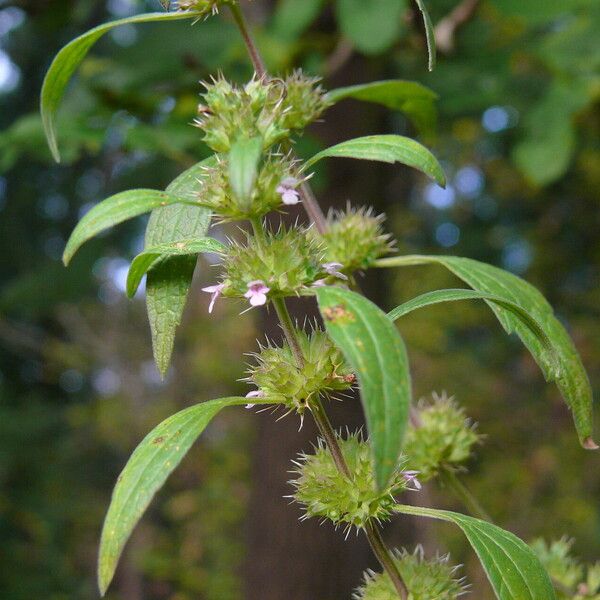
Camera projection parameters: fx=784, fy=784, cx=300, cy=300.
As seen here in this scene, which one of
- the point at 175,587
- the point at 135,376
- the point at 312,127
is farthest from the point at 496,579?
the point at 135,376

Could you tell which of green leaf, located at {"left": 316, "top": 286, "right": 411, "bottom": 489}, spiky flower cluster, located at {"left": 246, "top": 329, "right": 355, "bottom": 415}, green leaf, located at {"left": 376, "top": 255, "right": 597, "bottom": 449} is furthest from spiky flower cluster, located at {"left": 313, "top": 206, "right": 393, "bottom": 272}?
green leaf, located at {"left": 316, "top": 286, "right": 411, "bottom": 489}

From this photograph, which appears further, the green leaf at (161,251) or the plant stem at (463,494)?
the plant stem at (463,494)

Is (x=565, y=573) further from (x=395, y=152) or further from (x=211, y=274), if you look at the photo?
(x=211, y=274)

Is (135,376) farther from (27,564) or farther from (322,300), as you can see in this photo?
(322,300)

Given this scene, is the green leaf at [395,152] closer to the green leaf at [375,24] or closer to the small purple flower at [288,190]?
the small purple flower at [288,190]

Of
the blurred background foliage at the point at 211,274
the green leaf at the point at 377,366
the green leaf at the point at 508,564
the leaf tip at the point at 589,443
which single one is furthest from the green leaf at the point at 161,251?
the blurred background foliage at the point at 211,274
